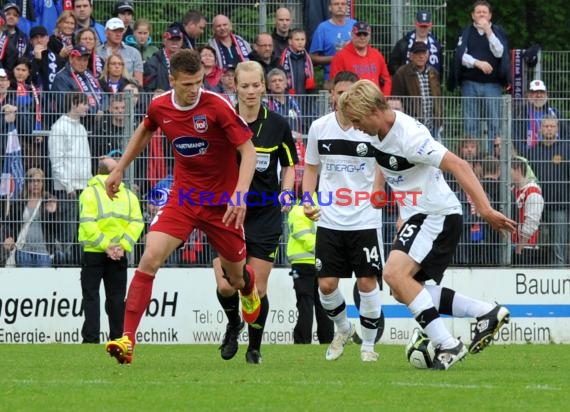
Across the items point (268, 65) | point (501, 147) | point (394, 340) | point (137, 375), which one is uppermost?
point (268, 65)

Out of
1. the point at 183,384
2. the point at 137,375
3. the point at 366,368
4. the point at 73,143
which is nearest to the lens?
the point at 183,384

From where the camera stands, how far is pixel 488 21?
19719 mm

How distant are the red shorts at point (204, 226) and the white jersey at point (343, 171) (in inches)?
62.2

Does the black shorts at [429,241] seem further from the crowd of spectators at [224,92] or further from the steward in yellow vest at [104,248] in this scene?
the crowd of spectators at [224,92]

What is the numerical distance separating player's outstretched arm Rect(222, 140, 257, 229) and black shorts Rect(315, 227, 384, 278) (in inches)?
74.2

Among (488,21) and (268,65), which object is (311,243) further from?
(488,21)

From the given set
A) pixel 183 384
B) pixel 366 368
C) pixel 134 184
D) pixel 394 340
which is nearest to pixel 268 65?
pixel 134 184

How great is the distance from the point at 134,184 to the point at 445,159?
313 inches

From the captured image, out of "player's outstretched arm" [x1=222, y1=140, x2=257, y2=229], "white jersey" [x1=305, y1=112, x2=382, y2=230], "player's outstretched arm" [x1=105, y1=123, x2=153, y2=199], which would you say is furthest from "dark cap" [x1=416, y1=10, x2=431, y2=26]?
"player's outstretched arm" [x1=222, y1=140, x2=257, y2=229]

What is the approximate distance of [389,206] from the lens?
17.5 metres

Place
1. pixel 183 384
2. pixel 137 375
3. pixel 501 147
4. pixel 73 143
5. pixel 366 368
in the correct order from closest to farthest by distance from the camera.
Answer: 1. pixel 183 384
2. pixel 137 375
3. pixel 366 368
4. pixel 73 143
5. pixel 501 147

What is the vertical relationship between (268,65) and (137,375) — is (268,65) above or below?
above

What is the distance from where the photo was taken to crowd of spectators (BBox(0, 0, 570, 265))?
54.7ft

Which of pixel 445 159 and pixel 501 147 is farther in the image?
pixel 501 147
